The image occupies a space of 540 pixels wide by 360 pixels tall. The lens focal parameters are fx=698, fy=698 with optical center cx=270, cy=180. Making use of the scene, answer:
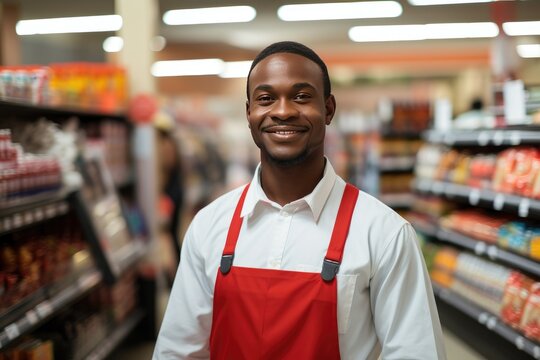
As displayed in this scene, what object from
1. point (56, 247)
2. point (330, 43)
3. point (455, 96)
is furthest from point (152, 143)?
point (455, 96)

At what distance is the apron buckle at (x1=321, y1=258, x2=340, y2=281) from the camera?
5.91 feet

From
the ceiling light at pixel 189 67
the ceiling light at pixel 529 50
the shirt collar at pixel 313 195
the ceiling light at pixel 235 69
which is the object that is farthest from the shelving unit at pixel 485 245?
the ceiling light at pixel 235 69

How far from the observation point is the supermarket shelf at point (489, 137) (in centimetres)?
475

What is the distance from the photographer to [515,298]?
4.62 meters

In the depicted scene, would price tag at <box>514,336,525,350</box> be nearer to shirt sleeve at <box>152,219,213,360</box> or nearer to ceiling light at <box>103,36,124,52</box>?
shirt sleeve at <box>152,219,213,360</box>

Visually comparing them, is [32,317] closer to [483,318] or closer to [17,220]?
[17,220]

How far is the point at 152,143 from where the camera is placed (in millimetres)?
6117

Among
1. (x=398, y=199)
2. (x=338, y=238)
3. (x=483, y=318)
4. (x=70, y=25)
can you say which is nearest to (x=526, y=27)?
(x=398, y=199)

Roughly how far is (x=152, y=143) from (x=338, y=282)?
4.51m

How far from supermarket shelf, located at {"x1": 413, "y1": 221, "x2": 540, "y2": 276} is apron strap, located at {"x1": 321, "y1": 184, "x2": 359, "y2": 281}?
2.87 metres

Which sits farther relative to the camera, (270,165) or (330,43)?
(330,43)

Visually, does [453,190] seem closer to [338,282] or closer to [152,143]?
[152,143]

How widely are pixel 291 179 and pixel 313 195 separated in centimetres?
8

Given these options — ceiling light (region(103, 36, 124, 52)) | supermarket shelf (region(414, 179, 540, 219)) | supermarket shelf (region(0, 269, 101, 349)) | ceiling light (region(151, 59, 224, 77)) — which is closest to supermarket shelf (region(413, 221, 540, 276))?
supermarket shelf (region(414, 179, 540, 219))
